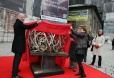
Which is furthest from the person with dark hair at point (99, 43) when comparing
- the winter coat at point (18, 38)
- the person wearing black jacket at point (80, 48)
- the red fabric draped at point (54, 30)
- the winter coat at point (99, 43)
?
the winter coat at point (18, 38)

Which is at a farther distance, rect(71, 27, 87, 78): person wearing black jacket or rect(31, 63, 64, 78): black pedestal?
rect(71, 27, 87, 78): person wearing black jacket

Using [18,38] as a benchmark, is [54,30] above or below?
above

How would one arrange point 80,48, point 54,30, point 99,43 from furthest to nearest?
point 99,43
point 54,30
point 80,48

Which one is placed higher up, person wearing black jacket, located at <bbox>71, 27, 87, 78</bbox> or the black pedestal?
person wearing black jacket, located at <bbox>71, 27, 87, 78</bbox>

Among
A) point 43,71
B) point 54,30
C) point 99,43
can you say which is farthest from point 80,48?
point 99,43

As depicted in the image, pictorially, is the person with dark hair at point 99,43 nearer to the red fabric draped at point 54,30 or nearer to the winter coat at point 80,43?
the red fabric draped at point 54,30

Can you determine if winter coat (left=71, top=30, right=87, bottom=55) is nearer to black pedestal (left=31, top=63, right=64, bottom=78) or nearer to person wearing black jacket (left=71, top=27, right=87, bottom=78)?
person wearing black jacket (left=71, top=27, right=87, bottom=78)

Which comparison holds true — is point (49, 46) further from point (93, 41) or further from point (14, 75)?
point (93, 41)

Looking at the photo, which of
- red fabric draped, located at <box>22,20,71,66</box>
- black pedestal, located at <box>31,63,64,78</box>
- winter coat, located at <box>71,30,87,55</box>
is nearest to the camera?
black pedestal, located at <box>31,63,64,78</box>

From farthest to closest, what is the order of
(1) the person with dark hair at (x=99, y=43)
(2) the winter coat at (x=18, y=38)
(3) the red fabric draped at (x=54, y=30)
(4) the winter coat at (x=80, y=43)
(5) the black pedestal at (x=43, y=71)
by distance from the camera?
1. (1) the person with dark hair at (x=99, y=43)
2. (3) the red fabric draped at (x=54, y=30)
3. (4) the winter coat at (x=80, y=43)
4. (5) the black pedestal at (x=43, y=71)
5. (2) the winter coat at (x=18, y=38)

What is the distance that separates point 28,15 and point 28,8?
0.78 meters

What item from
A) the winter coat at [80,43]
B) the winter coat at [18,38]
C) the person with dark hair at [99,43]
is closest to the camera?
the winter coat at [18,38]

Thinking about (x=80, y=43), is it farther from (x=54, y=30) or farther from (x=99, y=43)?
(x=99, y=43)

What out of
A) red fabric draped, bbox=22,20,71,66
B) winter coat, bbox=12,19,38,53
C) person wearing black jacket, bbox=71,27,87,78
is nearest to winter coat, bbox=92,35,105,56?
red fabric draped, bbox=22,20,71,66
